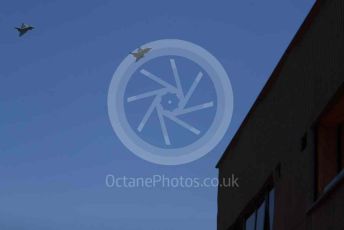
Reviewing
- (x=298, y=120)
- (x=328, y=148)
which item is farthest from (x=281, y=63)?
(x=328, y=148)

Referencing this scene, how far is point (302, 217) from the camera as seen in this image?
713 inches

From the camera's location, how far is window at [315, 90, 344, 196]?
1736cm

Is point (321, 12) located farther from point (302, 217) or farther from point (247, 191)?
point (247, 191)

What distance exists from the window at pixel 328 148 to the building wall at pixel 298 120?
231 millimetres

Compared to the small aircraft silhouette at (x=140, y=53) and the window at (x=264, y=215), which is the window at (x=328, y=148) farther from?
the small aircraft silhouette at (x=140, y=53)

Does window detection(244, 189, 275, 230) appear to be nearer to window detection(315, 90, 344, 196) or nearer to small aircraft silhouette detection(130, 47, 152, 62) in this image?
window detection(315, 90, 344, 196)

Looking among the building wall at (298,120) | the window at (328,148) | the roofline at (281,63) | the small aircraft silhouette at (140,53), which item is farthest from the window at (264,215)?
the small aircraft silhouette at (140,53)

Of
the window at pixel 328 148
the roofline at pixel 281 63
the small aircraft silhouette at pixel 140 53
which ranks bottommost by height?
the window at pixel 328 148

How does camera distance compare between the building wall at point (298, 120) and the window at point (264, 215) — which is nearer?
the building wall at point (298, 120)

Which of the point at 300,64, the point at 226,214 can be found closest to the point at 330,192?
the point at 300,64

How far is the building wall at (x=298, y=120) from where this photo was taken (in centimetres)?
1653

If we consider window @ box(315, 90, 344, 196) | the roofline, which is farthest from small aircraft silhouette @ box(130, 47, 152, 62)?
window @ box(315, 90, 344, 196)

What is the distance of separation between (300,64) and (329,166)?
326 cm

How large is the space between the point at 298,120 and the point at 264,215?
4.69 metres
